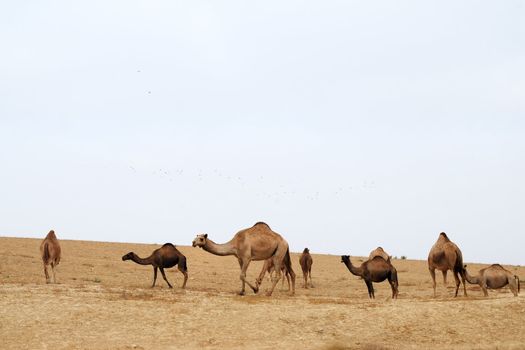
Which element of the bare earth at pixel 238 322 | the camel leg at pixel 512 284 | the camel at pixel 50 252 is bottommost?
the bare earth at pixel 238 322

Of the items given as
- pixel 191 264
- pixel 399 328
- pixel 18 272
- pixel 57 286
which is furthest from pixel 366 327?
pixel 191 264

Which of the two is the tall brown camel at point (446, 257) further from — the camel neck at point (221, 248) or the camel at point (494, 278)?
the camel neck at point (221, 248)

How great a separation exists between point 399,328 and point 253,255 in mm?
5948

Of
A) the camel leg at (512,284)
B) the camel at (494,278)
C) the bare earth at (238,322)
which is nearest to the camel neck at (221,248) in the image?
the bare earth at (238,322)

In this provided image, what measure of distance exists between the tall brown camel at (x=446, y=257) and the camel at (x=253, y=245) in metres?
4.81

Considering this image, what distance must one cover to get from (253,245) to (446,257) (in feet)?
19.7

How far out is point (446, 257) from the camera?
22406 mm

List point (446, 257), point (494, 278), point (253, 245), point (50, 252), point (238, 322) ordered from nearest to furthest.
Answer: point (238, 322) → point (253, 245) → point (494, 278) → point (446, 257) → point (50, 252)

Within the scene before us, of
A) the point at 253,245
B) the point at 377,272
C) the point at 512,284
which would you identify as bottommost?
the point at 512,284

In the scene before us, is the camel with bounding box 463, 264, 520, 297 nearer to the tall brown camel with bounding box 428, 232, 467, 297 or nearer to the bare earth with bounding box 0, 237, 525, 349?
the tall brown camel with bounding box 428, 232, 467, 297

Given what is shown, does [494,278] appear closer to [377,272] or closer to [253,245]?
[377,272]

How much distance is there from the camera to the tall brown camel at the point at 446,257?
878 inches

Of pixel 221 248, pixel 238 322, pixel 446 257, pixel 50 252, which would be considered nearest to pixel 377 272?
pixel 446 257

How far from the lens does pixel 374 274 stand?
2091cm
